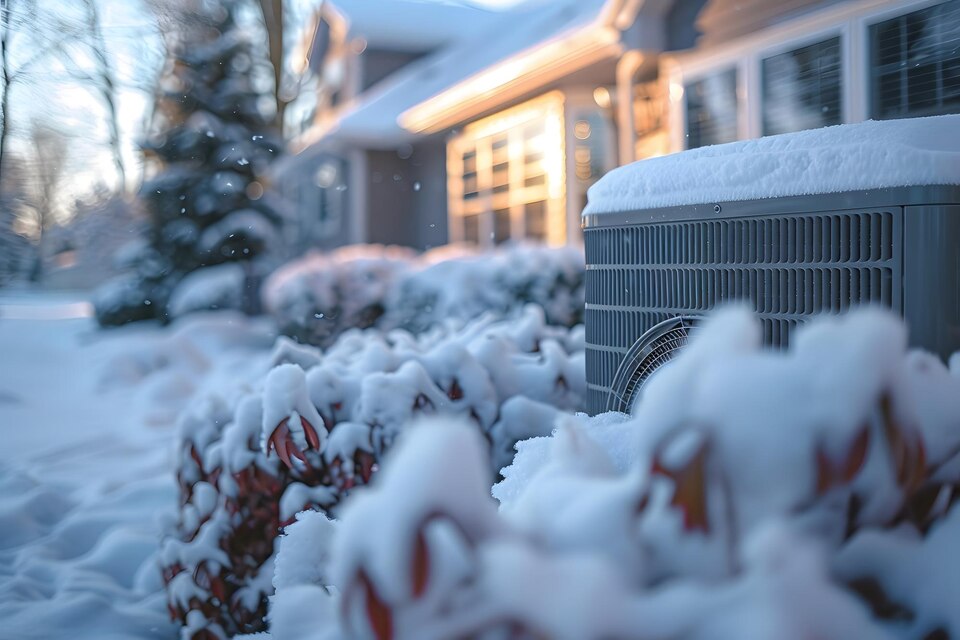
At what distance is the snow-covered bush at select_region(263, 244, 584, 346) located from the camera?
7.10 metres

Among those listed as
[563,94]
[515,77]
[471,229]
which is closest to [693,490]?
[515,77]

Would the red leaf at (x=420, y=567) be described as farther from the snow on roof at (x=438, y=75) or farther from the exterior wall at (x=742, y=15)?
the snow on roof at (x=438, y=75)

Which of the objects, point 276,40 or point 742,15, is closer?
point 742,15

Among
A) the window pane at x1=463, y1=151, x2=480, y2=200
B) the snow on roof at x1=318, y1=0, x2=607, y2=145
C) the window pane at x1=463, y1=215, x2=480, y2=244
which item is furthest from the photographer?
the window pane at x1=463, y1=215, x2=480, y2=244

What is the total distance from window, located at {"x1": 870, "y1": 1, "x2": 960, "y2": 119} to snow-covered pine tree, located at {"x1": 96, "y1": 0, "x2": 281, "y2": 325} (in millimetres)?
10431

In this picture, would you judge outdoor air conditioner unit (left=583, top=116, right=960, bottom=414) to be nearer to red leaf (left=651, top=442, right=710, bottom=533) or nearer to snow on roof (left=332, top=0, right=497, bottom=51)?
red leaf (left=651, top=442, right=710, bottom=533)

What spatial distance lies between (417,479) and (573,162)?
371 inches

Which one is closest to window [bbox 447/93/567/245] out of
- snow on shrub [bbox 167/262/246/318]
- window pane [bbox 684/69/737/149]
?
window pane [bbox 684/69/737/149]

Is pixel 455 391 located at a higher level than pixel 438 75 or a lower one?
lower

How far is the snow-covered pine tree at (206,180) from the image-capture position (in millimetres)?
14242

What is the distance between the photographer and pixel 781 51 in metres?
6.43

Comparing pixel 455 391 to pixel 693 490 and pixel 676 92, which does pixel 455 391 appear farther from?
pixel 676 92

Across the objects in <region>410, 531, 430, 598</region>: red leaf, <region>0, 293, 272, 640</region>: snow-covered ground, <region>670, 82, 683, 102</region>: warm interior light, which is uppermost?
<region>670, 82, 683, 102</region>: warm interior light

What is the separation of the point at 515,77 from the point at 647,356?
791 centimetres
